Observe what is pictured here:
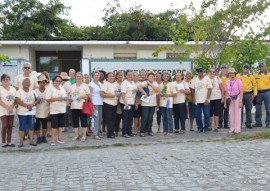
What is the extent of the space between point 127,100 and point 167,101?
1.21 m

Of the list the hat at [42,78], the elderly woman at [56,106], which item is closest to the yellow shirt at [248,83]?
the elderly woman at [56,106]

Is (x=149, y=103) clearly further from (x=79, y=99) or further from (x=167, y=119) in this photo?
(x=79, y=99)

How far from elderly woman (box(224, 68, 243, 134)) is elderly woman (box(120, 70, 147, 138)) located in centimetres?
245

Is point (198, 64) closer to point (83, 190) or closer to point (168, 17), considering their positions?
point (83, 190)

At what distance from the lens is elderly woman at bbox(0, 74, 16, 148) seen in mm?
8664

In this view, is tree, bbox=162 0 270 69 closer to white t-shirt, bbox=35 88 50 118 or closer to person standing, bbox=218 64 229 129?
person standing, bbox=218 64 229 129

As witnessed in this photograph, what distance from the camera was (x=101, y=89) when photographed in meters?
9.66

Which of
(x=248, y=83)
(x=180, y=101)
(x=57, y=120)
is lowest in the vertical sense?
(x=57, y=120)

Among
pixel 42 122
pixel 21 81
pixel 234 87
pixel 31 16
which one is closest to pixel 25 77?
pixel 21 81

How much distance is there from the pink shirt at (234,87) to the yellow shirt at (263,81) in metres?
1.25

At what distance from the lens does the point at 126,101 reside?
977cm

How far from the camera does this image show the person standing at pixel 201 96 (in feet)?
33.9

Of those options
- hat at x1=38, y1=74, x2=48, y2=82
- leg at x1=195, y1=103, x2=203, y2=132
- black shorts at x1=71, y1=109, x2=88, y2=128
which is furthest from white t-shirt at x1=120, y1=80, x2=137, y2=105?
hat at x1=38, y1=74, x2=48, y2=82

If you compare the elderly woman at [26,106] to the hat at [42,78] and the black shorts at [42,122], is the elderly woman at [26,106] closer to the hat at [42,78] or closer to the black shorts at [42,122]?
the black shorts at [42,122]
